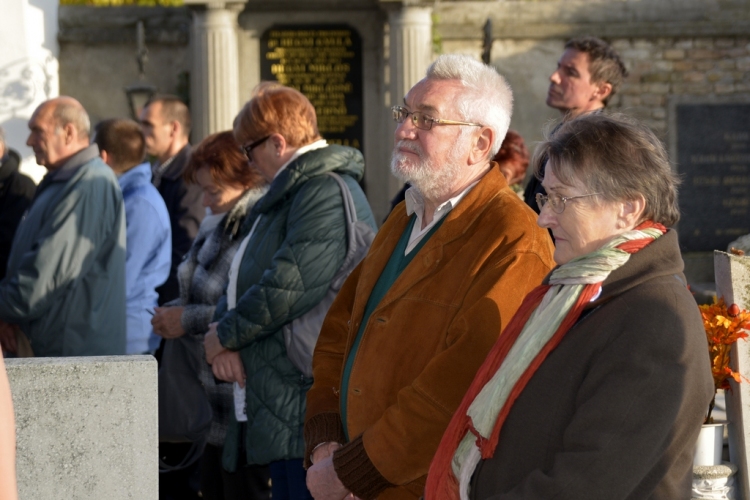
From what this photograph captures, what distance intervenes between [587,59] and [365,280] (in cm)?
187

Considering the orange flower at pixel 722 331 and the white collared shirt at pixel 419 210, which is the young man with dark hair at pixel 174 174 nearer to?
the white collared shirt at pixel 419 210

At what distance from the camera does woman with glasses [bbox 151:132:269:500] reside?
4.25 meters

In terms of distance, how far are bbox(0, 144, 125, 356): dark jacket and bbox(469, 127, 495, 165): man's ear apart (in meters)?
2.21

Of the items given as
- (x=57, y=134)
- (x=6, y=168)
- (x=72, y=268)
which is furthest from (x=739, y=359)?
(x=6, y=168)

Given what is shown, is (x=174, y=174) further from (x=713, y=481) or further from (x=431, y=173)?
(x=713, y=481)

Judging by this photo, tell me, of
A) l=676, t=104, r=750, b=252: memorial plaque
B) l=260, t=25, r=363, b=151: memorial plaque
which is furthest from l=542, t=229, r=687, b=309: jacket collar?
l=676, t=104, r=750, b=252: memorial plaque

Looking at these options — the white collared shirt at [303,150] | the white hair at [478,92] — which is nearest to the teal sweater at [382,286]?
the white hair at [478,92]

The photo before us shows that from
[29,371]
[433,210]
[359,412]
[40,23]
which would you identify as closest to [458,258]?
[433,210]

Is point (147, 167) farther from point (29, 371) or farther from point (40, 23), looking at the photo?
point (40, 23)

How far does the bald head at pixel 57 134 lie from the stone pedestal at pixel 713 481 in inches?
122

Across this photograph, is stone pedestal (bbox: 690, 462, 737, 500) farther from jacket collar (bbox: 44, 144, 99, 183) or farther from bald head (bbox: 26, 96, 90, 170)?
bald head (bbox: 26, 96, 90, 170)

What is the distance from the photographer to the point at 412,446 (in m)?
2.60

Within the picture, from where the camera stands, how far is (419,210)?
9.91ft

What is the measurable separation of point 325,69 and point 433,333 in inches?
365
